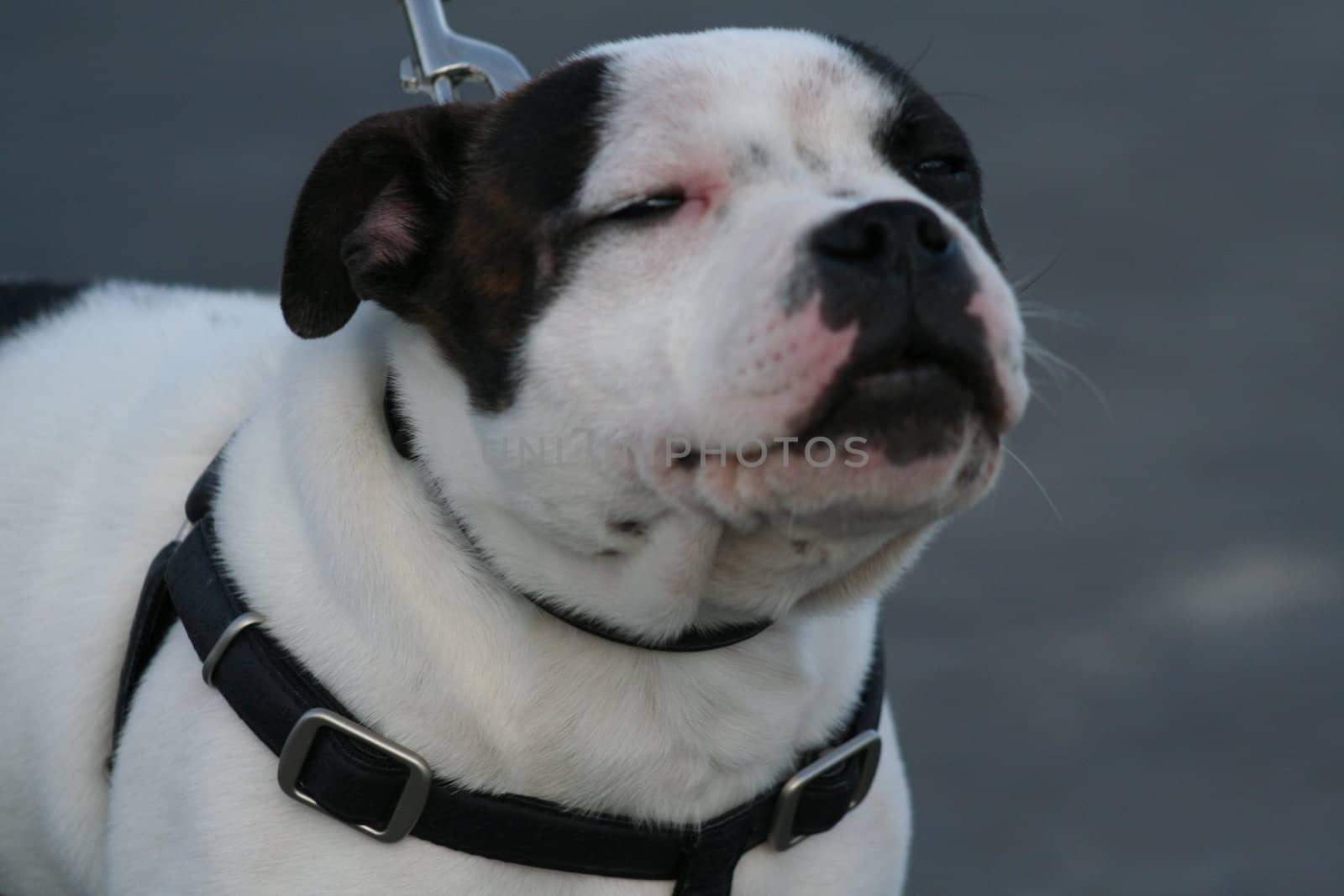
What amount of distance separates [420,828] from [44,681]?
808 millimetres

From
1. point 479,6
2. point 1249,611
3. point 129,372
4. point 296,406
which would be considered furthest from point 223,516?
point 479,6

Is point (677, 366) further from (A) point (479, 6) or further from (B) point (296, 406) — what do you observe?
(A) point (479, 6)

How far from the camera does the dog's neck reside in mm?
2588

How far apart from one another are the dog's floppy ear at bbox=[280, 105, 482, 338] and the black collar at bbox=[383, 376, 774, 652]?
0.15 metres

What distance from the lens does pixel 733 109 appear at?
2547mm

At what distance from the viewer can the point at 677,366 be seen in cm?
234

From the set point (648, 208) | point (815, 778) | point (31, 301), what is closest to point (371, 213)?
point (648, 208)

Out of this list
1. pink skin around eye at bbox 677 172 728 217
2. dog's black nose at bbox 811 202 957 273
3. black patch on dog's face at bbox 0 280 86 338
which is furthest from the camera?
black patch on dog's face at bbox 0 280 86 338

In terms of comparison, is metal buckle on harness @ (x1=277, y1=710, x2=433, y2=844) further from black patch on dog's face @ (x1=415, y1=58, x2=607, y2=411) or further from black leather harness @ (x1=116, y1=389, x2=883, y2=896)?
black patch on dog's face @ (x1=415, y1=58, x2=607, y2=411)

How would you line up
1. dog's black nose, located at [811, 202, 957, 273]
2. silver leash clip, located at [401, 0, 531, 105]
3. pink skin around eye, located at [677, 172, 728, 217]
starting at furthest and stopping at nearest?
silver leash clip, located at [401, 0, 531, 105], pink skin around eye, located at [677, 172, 728, 217], dog's black nose, located at [811, 202, 957, 273]

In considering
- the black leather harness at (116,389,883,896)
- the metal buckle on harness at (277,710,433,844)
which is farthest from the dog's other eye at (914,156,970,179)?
the metal buckle on harness at (277,710,433,844)

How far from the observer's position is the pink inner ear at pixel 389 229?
267 centimetres

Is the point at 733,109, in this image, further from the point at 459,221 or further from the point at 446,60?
the point at 446,60

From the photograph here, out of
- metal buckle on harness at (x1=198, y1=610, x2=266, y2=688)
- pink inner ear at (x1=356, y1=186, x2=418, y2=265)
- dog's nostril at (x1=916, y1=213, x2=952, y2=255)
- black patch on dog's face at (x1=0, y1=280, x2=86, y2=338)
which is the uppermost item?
dog's nostril at (x1=916, y1=213, x2=952, y2=255)
